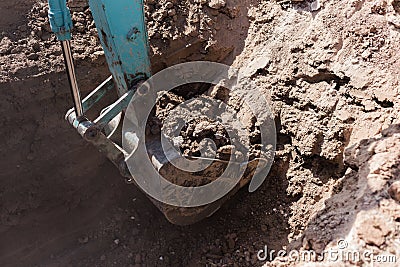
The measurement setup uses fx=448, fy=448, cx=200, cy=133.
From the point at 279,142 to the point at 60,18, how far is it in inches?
63.1

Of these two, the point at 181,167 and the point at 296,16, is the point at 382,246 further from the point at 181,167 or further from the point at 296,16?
the point at 296,16

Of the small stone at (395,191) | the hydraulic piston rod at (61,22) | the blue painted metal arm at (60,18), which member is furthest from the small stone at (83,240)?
the small stone at (395,191)

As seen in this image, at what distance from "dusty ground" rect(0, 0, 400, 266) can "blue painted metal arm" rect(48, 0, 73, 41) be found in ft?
4.05

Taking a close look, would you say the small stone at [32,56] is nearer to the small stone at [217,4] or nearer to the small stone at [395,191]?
the small stone at [217,4]

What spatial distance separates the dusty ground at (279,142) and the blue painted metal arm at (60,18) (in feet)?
4.05

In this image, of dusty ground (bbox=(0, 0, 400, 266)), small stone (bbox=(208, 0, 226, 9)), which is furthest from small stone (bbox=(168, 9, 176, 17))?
small stone (bbox=(208, 0, 226, 9))

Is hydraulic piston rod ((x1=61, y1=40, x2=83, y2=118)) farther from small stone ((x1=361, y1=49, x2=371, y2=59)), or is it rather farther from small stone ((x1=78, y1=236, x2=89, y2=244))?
small stone ((x1=361, y1=49, x2=371, y2=59))

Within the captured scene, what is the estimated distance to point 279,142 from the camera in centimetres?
306

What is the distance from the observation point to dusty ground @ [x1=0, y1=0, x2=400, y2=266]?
8.37ft

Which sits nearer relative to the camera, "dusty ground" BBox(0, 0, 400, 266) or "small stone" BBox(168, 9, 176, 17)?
"dusty ground" BBox(0, 0, 400, 266)

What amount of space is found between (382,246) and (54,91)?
2.70m

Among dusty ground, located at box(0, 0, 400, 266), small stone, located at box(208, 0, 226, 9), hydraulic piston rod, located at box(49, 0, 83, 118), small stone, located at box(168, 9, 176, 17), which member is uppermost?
hydraulic piston rod, located at box(49, 0, 83, 118)

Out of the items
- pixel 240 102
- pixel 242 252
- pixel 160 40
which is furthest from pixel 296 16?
pixel 242 252

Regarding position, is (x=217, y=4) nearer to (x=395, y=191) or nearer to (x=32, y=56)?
(x=32, y=56)
